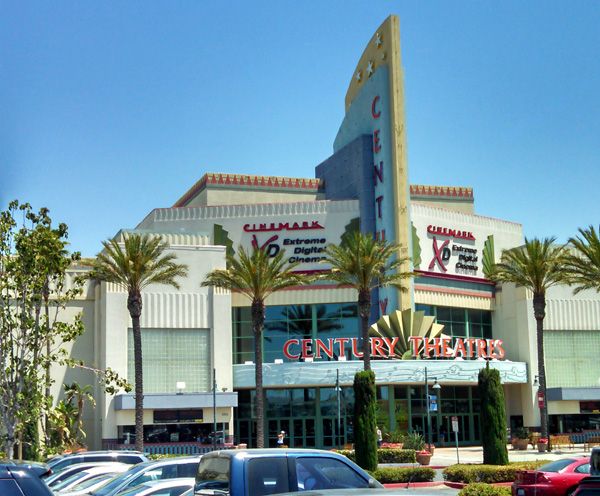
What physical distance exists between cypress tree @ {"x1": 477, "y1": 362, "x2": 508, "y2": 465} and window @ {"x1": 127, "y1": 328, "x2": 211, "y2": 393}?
24.4 meters

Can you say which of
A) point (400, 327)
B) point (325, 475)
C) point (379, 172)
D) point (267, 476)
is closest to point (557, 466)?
point (325, 475)

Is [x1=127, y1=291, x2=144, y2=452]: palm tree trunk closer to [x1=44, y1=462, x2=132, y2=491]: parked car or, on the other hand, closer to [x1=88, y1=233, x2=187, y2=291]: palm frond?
[x1=88, y1=233, x2=187, y2=291]: palm frond

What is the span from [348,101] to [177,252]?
22.1 meters

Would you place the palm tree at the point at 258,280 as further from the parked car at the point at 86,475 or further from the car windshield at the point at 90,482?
the car windshield at the point at 90,482

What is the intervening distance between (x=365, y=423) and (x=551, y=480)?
14350mm

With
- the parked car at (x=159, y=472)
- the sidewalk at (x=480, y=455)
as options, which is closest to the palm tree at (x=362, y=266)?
the sidewalk at (x=480, y=455)

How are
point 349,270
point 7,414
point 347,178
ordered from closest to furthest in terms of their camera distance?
point 7,414 < point 349,270 < point 347,178

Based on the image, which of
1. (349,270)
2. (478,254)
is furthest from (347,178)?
(349,270)

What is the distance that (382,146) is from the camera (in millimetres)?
65500

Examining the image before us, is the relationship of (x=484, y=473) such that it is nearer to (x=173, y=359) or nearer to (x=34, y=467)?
(x=34, y=467)

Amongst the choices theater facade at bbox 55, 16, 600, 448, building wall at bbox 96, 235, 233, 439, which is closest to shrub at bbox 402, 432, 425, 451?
theater facade at bbox 55, 16, 600, 448

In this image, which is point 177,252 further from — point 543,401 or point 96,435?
point 543,401

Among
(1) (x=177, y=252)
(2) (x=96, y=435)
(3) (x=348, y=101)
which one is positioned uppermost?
(3) (x=348, y=101)

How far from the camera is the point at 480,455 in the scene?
54.4 m
